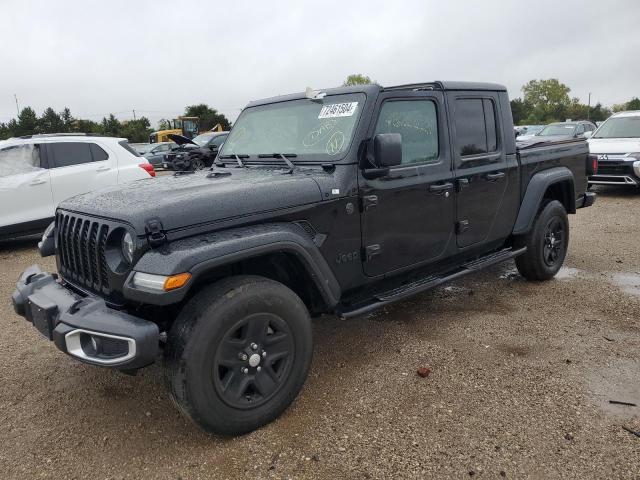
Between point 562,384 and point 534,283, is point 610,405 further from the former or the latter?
point 534,283

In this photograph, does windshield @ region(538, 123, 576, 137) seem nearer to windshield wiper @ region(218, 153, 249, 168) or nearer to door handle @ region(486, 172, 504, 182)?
door handle @ region(486, 172, 504, 182)

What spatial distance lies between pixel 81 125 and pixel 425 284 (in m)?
54.7

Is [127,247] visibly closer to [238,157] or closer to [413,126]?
[238,157]

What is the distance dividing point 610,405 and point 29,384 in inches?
144

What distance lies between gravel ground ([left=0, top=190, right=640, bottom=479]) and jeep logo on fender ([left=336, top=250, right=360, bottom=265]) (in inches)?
31.3

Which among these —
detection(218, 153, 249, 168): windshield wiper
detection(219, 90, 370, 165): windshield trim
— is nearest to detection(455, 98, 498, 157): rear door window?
detection(219, 90, 370, 165): windshield trim

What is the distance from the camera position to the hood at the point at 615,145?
33.9 ft

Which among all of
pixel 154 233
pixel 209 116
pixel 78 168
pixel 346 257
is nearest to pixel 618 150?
pixel 346 257

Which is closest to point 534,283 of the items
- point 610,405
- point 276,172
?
point 610,405

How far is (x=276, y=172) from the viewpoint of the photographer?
3.48m

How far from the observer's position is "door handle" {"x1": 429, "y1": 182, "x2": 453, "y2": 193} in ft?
12.5

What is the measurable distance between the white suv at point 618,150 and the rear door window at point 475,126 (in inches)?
263

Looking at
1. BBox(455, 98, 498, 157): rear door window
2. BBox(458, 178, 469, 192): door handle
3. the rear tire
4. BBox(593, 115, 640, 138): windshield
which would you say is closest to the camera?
BBox(458, 178, 469, 192): door handle

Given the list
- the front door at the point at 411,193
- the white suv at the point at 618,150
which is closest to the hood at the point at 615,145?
the white suv at the point at 618,150
